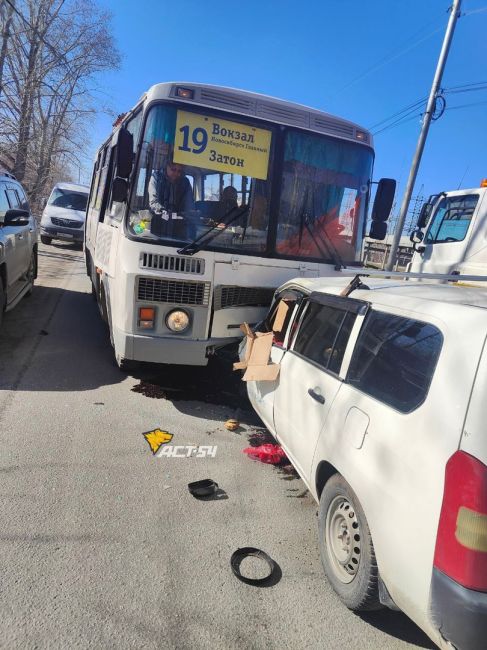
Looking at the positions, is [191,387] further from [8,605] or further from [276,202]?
[8,605]

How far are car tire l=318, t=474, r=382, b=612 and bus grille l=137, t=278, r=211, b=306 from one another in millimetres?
2368

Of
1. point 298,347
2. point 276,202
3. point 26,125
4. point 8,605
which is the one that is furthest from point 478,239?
point 26,125

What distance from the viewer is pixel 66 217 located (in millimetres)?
17438

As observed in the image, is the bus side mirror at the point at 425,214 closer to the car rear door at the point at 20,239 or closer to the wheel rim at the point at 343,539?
the car rear door at the point at 20,239

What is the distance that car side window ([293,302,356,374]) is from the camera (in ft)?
9.25

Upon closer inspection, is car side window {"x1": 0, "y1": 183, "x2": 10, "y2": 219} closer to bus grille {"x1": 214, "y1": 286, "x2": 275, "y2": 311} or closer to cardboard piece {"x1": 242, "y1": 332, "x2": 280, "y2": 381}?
bus grille {"x1": 214, "y1": 286, "x2": 275, "y2": 311}

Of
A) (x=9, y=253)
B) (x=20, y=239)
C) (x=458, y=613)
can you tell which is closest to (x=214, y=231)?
(x=9, y=253)

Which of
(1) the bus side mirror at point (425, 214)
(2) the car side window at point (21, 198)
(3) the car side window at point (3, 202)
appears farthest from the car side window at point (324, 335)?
(2) the car side window at point (21, 198)

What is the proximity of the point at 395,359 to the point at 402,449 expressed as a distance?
50 centimetres

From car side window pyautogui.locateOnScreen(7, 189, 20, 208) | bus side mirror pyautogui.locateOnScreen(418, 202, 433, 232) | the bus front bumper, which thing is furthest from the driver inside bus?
bus side mirror pyautogui.locateOnScreen(418, 202, 433, 232)

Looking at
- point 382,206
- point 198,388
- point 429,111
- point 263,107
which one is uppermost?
point 429,111

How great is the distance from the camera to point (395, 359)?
230 cm

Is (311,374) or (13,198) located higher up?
(13,198)

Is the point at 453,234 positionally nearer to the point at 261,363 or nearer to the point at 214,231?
the point at 214,231
